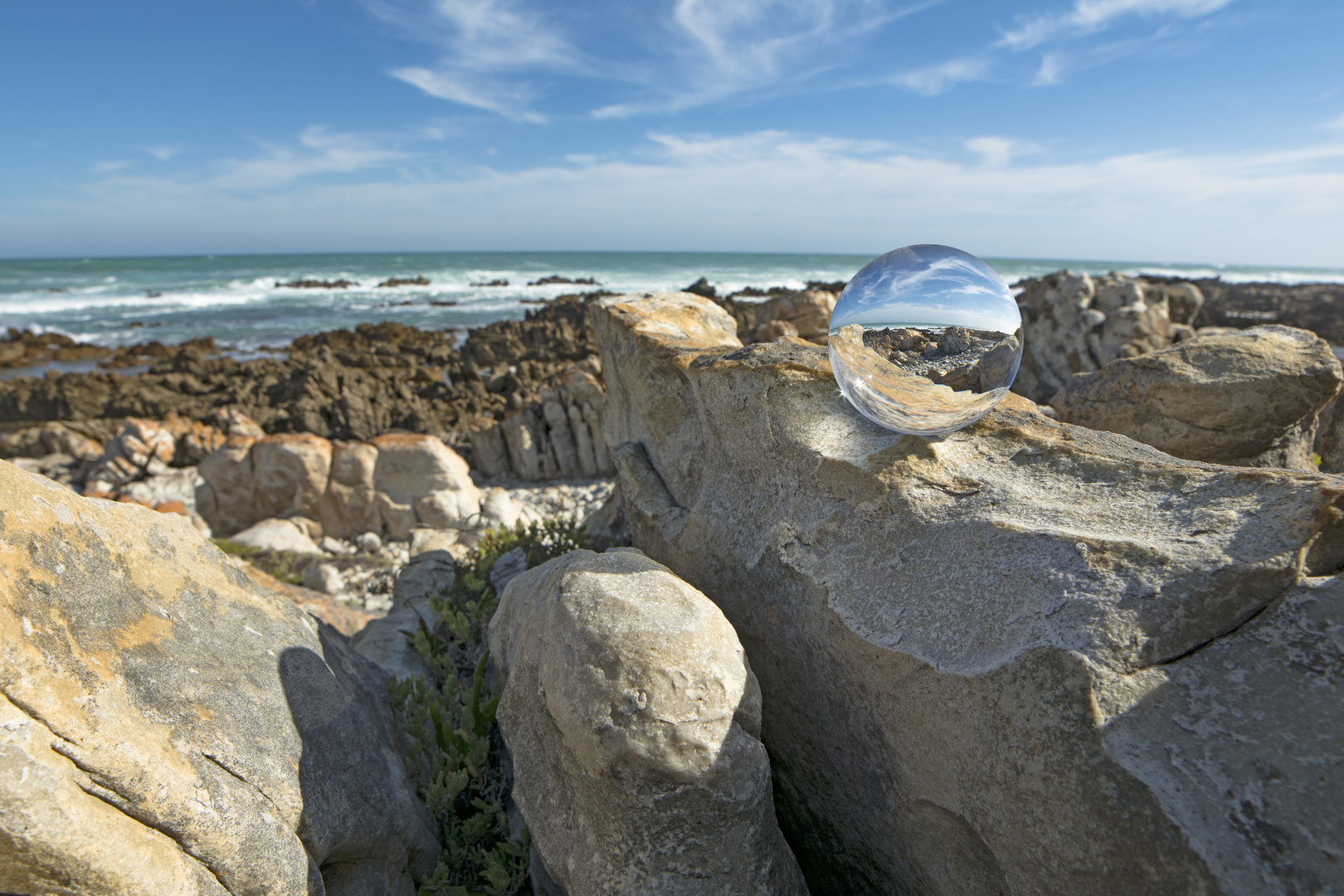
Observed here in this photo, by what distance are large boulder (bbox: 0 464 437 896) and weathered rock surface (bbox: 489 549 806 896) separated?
0.85 meters

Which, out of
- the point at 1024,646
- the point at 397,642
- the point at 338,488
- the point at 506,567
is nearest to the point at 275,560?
the point at 338,488

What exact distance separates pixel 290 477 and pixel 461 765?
8627mm

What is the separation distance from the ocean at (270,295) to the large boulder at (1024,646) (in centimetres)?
3241

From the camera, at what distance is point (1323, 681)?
67.4 inches

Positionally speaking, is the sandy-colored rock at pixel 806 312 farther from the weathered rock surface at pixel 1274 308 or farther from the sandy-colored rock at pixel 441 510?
the weathered rock surface at pixel 1274 308

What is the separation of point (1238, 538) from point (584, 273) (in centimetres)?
8322

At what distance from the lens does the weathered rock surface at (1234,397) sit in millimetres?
4074

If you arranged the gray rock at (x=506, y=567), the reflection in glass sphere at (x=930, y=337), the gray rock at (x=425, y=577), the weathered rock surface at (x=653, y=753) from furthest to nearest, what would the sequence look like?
the gray rock at (x=425, y=577)
the gray rock at (x=506, y=567)
the reflection in glass sphere at (x=930, y=337)
the weathered rock surface at (x=653, y=753)

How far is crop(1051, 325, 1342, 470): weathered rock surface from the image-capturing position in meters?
4.07

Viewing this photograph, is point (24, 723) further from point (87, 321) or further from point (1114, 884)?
point (87, 321)

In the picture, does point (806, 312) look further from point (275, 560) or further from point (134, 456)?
point (134, 456)

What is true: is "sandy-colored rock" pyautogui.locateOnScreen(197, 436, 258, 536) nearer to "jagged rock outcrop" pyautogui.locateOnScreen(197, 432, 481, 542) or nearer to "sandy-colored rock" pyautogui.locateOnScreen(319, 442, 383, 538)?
"jagged rock outcrop" pyautogui.locateOnScreen(197, 432, 481, 542)

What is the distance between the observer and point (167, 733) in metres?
2.30

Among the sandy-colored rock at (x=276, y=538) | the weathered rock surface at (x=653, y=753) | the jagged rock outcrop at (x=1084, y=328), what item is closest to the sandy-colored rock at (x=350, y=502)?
the sandy-colored rock at (x=276, y=538)
